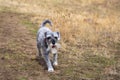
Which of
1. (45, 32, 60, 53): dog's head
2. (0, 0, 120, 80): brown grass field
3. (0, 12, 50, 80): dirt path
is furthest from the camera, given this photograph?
(0, 0, 120, 80): brown grass field

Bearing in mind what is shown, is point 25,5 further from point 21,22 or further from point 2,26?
point 2,26

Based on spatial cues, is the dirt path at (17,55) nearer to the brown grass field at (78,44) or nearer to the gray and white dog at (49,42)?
the brown grass field at (78,44)

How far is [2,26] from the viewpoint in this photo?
1437 cm

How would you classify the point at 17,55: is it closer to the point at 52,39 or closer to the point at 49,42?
the point at 49,42

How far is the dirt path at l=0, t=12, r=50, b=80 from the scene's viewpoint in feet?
28.0

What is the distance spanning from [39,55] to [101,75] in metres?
2.34

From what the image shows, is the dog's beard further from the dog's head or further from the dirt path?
the dirt path

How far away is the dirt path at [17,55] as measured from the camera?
28.0 feet

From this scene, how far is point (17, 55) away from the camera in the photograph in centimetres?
1012

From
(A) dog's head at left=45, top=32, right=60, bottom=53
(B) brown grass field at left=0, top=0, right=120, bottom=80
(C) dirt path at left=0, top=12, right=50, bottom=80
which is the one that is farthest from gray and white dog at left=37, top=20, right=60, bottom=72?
(C) dirt path at left=0, top=12, right=50, bottom=80

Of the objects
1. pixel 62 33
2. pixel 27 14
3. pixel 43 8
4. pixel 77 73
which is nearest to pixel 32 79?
pixel 77 73

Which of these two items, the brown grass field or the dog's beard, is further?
the brown grass field

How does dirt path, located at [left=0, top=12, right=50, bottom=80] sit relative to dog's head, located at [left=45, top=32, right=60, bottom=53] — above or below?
below

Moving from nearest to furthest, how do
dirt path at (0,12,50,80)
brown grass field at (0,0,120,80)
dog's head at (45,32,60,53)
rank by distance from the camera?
dog's head at (45,32,60,53)
dirt path at (0,12,50,80)
brown grass field at (0,0,120,80)
